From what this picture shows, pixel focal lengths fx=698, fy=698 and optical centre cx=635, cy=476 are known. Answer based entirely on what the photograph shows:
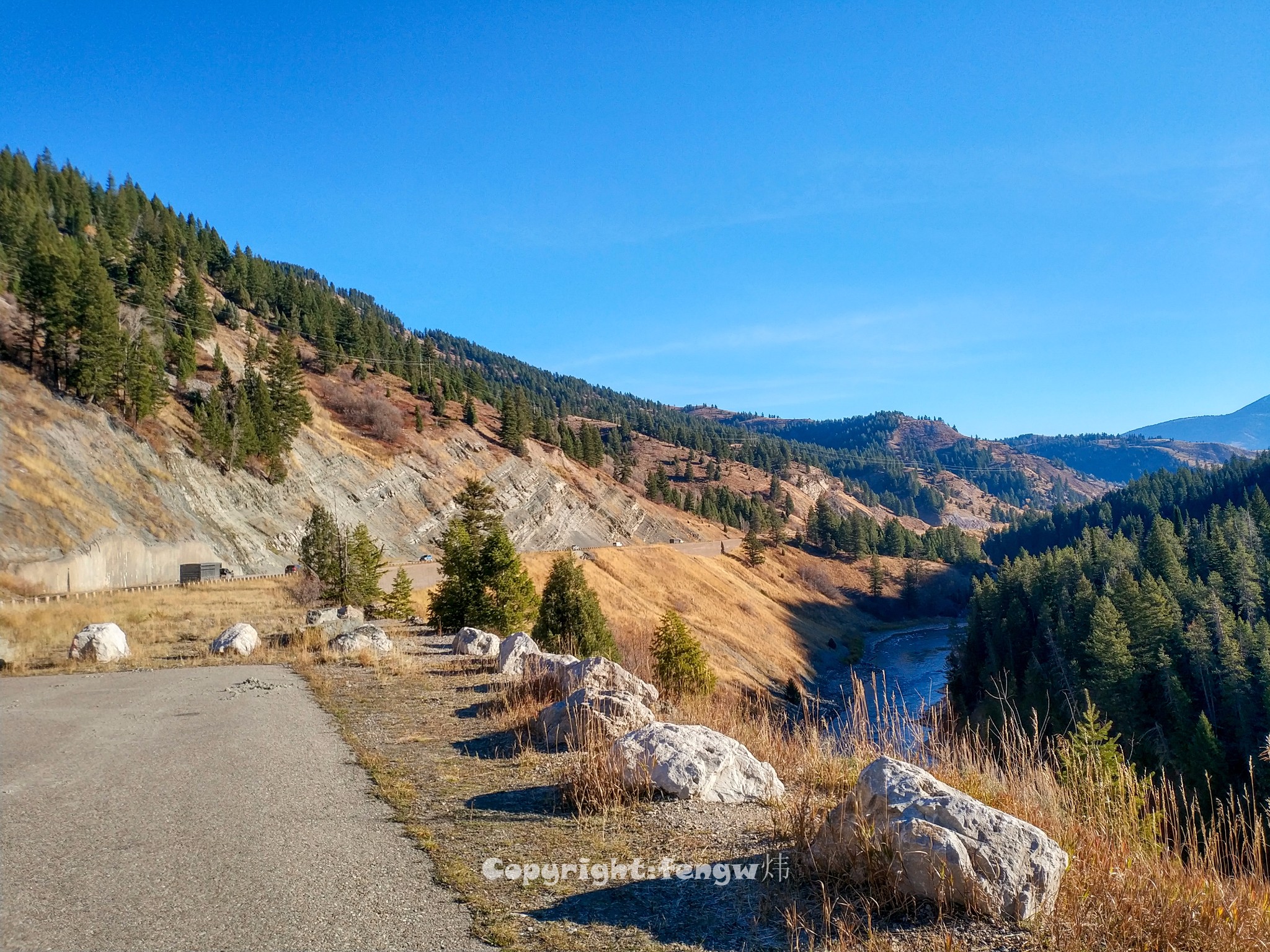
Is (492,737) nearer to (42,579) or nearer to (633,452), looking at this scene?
(42,579)

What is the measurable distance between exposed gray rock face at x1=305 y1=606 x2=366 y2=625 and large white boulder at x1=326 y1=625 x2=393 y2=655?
404 centimetres

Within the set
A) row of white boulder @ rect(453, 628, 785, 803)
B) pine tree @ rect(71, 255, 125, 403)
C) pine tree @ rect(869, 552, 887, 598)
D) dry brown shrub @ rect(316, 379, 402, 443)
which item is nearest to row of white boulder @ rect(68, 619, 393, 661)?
row of white boulder @ rect(453, 628, 785, 803)

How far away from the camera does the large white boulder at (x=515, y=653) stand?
13.3 metres

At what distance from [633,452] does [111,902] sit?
18571 centimetres

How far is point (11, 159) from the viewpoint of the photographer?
326 ft

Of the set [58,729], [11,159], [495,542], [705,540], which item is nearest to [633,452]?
[705,540]

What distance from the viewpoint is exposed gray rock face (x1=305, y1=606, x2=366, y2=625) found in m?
20.8

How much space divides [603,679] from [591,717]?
180 cm

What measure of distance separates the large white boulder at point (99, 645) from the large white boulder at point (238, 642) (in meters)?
1.86

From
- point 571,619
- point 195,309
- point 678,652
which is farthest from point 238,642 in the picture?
point 195,309

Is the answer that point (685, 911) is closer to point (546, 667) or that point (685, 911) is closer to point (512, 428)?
point (546, 667)

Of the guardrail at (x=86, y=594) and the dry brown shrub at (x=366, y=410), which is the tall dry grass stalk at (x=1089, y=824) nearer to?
the guardrail at (x=86, y=594)

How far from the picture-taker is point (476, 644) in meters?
16.4

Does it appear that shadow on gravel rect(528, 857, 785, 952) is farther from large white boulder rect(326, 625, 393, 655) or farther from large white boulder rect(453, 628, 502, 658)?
large white boulder rect(326, 625, 393, 655)
